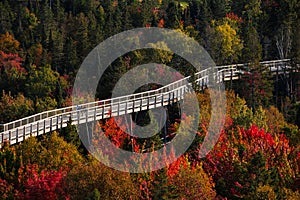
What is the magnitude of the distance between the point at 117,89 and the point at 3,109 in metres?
12.3

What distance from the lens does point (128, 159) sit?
51562 mm

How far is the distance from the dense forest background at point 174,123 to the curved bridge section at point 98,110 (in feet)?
3.92

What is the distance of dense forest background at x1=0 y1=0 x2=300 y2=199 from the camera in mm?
40906

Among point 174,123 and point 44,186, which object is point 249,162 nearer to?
point 44,186

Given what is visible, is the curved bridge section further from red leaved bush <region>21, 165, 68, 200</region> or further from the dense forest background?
red leaved bush <region>21, 165, 68, 200</region>

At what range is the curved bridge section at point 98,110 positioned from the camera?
171ft

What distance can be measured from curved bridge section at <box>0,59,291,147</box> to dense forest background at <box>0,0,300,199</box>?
119cm

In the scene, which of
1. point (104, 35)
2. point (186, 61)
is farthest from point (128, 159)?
point (104, 35)

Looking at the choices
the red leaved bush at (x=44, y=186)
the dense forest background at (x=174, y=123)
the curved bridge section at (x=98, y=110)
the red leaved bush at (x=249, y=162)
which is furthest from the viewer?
the curved bridge section at (x=98, y=110)

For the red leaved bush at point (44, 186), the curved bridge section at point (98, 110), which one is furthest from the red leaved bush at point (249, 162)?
the red leaved bush at point (44, 186)

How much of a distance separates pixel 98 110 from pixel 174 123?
736 cm

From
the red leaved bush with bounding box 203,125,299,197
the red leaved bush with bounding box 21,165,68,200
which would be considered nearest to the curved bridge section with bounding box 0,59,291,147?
the red leaved bush with bounding box 203,125,299,197

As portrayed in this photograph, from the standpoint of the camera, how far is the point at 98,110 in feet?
191

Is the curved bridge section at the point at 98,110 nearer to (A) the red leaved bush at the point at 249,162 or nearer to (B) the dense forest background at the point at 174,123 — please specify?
(B) the dense forest background at the point at 174,123
